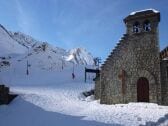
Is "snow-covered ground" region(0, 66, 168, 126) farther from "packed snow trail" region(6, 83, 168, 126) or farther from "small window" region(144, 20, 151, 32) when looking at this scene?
"small window" region(144, 20, 151, 32)

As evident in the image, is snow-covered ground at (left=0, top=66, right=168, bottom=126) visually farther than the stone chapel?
No

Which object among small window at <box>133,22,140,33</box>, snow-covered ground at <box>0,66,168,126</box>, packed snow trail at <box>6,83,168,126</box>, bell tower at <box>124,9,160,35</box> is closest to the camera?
snow-covered ground at <box>0,66,168,126</box>

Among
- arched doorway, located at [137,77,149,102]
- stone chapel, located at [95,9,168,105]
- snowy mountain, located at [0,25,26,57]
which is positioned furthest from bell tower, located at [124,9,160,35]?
snowy mountain, located at [0,25,26,57]

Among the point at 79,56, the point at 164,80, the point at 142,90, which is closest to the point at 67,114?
the point at 142,90

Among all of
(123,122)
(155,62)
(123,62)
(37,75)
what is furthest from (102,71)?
(37,75)

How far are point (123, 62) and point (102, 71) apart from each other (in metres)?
2.16

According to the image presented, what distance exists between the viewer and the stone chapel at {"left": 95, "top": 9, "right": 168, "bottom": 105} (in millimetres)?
22578

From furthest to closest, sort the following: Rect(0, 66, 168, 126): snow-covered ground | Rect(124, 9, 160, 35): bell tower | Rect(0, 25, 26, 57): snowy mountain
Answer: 1. Rect(0, 25, 26, 57): snowy mountain
2. Rect(124, 9, 160, 35): bell tower
3. Rect(0, 66, 168, 126): snow-covered ground

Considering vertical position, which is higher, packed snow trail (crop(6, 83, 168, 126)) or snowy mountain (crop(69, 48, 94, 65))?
snowy mountain (crop(69, 48, 94, 65))

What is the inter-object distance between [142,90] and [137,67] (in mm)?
1962

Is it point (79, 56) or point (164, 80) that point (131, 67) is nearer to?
point (164, 80)

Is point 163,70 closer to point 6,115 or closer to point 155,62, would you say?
point 155,62

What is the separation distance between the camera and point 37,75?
143ft

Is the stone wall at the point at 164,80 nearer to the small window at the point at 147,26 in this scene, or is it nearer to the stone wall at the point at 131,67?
the stone wall at the point at 131,67
